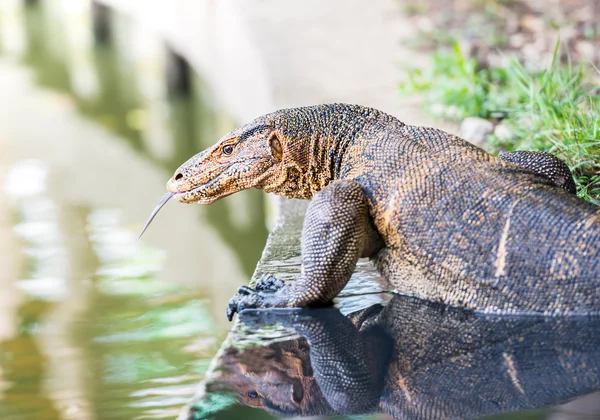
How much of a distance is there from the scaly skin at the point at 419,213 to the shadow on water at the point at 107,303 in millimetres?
1195

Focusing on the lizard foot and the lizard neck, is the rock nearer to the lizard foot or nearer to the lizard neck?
the lizard neck

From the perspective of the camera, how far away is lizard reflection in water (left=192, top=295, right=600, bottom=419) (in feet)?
9.76

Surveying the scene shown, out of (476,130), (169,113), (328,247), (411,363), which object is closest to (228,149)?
(328,247)

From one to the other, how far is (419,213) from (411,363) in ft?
2.29

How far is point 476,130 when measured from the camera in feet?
20.1

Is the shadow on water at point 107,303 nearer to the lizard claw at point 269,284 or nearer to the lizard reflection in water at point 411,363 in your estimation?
the lizard claw at point 269,284

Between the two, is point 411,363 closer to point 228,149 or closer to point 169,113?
point 228,149

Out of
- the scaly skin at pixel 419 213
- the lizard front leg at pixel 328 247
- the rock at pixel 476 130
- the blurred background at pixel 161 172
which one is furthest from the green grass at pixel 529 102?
the lizard front leg at pixel 328 247

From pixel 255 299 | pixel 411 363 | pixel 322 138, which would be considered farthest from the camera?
pixel 322 138

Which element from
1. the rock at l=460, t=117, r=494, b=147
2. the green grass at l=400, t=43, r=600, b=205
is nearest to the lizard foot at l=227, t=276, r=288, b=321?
the green grass at l=400, t=43, r=600, b=205

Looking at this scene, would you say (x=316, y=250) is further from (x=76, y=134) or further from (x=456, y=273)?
(x=76, y=134)

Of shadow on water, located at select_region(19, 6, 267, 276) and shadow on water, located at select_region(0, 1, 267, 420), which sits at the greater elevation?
shadow on water, located at select_region(19, 6, 267, 276)

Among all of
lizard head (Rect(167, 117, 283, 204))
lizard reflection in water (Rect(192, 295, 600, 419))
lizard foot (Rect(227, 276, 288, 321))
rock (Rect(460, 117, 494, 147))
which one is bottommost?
lizard reflection in water (Rect(192, 295, 600, 419))

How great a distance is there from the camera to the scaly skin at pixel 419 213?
3473 mm
